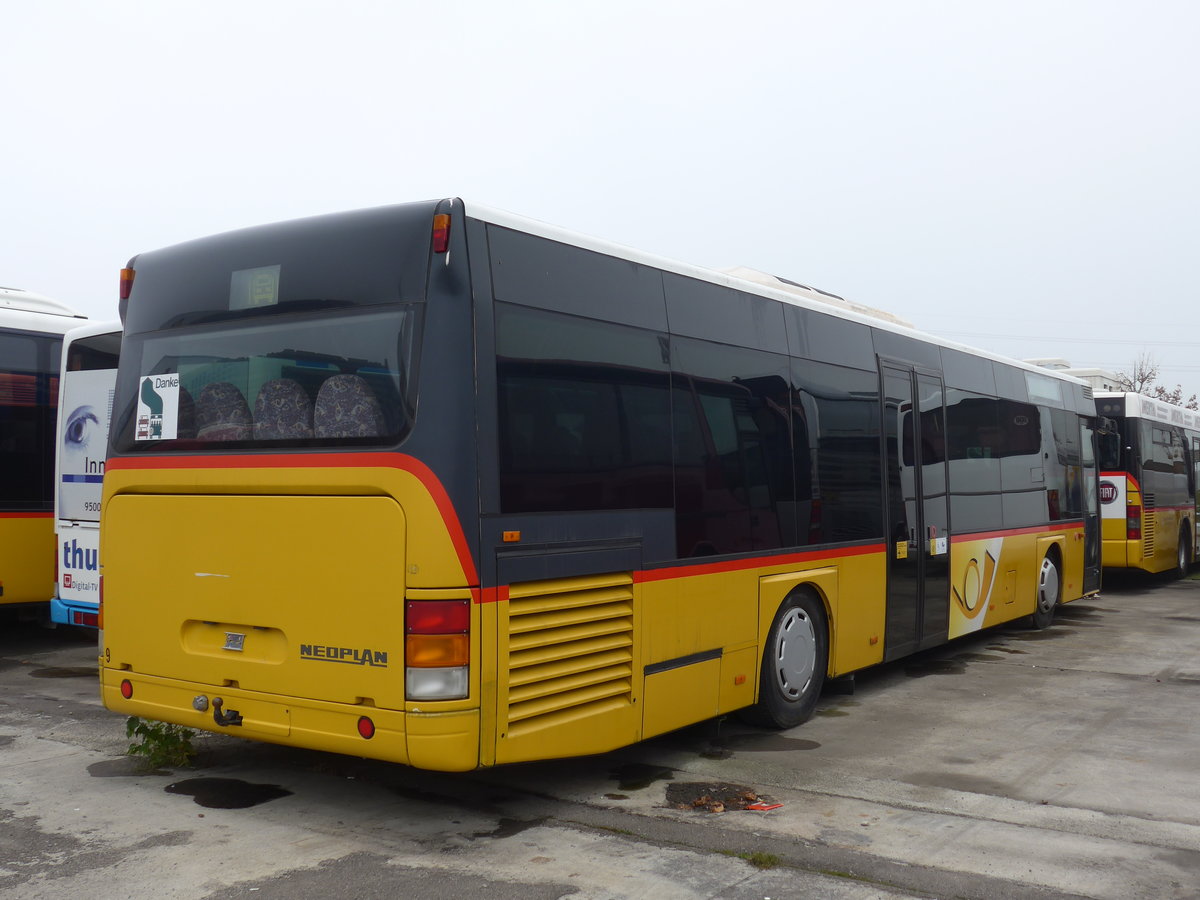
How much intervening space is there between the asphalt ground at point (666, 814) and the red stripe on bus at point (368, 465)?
1394 mm

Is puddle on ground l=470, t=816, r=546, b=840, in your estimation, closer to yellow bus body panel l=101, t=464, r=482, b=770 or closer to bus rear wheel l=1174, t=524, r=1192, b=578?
yellow bus body panel l=101, t=464, r=482, b=770

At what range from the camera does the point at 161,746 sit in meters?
6.57

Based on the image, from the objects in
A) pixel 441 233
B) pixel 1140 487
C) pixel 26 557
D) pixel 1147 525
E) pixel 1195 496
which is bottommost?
pixel 1147 525

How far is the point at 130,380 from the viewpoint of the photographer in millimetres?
6410

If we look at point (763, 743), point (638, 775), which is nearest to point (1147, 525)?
point (763, 743)

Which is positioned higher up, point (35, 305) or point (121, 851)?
point (35, 305)

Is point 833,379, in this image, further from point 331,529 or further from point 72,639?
point 72,639

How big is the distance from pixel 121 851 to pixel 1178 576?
2056 centimetres

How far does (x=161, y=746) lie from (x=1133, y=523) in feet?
51.8

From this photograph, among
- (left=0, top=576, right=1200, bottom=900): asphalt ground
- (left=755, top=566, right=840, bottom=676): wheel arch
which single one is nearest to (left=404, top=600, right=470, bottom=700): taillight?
(left=0, top=576, right=1200, bottom=900): asphalt ground

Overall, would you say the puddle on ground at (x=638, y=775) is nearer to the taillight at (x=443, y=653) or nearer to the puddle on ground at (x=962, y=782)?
the puddle on ground at (x=962, y=782)

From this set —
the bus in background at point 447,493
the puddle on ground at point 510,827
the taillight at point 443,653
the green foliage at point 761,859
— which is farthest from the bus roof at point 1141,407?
the taillight at point 443,653

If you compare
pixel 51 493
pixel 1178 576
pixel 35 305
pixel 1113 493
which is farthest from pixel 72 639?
pixel 1178 576

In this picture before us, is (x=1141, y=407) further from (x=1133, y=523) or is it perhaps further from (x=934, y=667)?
(x=934, y=667)
